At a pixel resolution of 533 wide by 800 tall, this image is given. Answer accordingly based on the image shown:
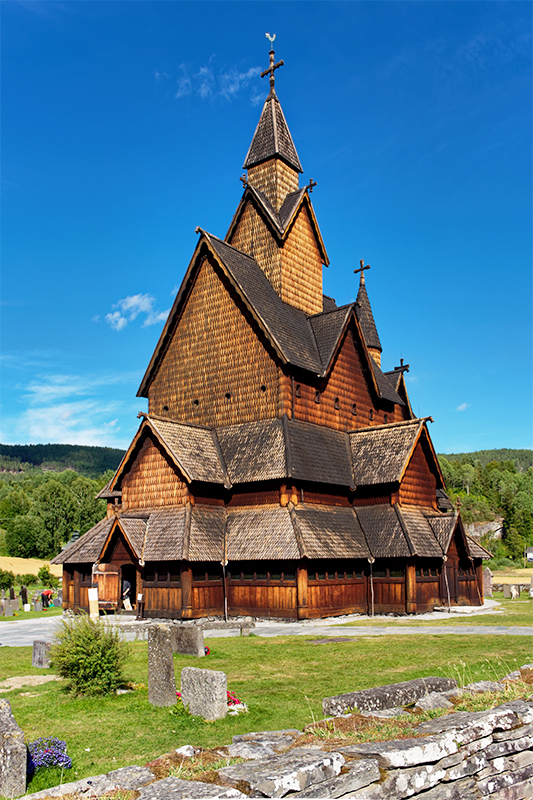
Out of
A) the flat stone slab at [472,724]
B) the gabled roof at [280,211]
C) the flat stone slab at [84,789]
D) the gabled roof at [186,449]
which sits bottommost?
the flat stone slab at [84,789]

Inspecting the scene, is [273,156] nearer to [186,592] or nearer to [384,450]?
[384,450]

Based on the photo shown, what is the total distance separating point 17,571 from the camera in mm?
87062

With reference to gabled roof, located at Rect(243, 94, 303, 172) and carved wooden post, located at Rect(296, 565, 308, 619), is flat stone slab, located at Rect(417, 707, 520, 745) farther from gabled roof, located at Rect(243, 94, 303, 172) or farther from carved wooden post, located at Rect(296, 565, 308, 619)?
gabled roof, located at Rect(243, 94, 303, 172)

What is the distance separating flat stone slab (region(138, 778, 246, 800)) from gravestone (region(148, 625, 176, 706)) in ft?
17.0

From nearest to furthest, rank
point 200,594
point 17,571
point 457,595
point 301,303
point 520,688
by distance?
point 520,688, point 200,594, point 457,595, point 301,303, point 17,571

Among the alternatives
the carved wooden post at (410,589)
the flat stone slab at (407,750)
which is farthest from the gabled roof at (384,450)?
the flat stone slab at (407,750)

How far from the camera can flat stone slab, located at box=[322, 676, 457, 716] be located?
27.5 ft

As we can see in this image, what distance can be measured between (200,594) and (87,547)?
696 cm

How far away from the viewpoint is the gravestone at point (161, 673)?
10.9m

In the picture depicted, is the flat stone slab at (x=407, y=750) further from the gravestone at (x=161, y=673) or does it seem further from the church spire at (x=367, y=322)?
the church spire at (x=367, y=322)

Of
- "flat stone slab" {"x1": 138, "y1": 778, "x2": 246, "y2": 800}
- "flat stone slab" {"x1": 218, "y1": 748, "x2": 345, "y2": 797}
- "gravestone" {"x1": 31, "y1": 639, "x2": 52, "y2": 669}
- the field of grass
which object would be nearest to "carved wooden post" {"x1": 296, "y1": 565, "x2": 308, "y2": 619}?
the field of grass

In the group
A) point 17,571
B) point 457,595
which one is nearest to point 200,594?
point 457,595

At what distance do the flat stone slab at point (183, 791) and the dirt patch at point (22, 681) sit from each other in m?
8.24

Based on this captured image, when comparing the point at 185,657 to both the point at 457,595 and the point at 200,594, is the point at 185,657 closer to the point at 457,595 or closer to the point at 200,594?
the point at 200,594
